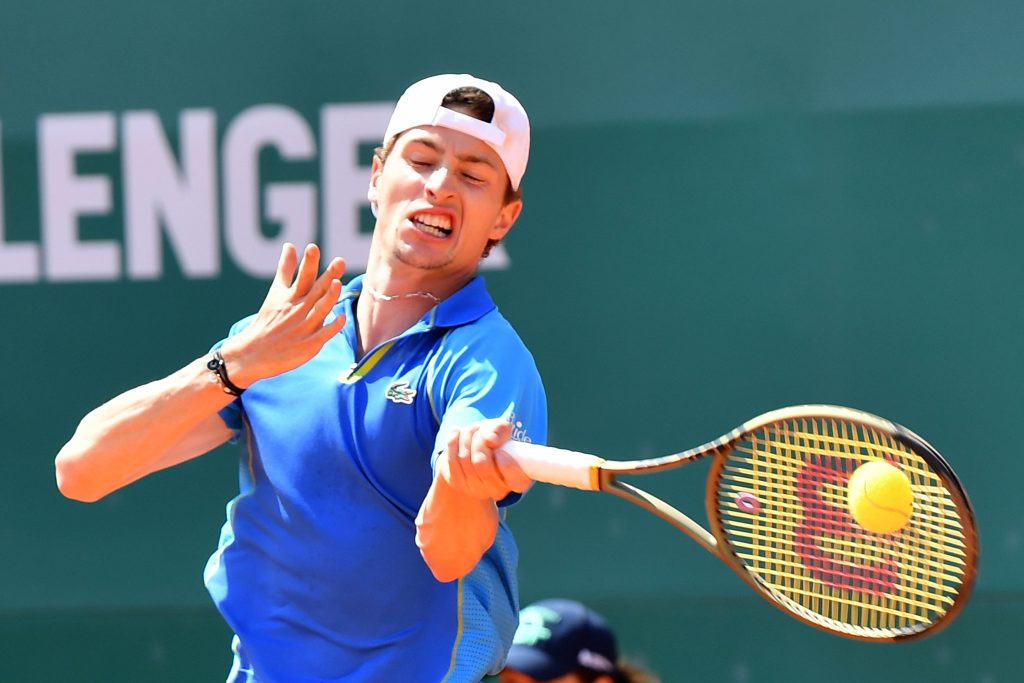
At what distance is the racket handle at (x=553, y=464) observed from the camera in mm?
1868

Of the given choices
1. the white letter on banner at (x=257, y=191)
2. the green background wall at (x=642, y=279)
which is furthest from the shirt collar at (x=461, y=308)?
the white letter on banner at (x=257, y=191)

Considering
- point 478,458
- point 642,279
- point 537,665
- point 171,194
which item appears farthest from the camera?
point 171,194

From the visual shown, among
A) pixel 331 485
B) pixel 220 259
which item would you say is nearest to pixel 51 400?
pixel 220 259

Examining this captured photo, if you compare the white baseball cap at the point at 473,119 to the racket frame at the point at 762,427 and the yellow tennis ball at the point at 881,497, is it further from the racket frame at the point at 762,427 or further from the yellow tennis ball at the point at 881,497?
the yellow tennis ball at the point at 881,497

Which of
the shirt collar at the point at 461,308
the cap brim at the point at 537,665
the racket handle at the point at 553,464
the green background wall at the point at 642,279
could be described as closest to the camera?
the racket handle at the point at 553,464

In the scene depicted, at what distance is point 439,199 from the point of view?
6.88 ft

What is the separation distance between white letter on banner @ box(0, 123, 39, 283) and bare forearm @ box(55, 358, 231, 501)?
4.86 feet

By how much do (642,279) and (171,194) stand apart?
1.11 meters

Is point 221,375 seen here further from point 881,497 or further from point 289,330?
point 881,497

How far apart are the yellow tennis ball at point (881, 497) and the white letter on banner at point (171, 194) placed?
191 cm

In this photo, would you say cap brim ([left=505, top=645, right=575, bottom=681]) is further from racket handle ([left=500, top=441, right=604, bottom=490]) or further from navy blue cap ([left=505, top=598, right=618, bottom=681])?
racket handle ([left=500, top=441, right=604, bottom=490])

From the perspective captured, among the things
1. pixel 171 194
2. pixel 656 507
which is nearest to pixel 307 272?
pixel 656 507

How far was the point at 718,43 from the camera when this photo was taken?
10.6 ft

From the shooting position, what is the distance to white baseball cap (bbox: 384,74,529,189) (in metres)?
2.12
